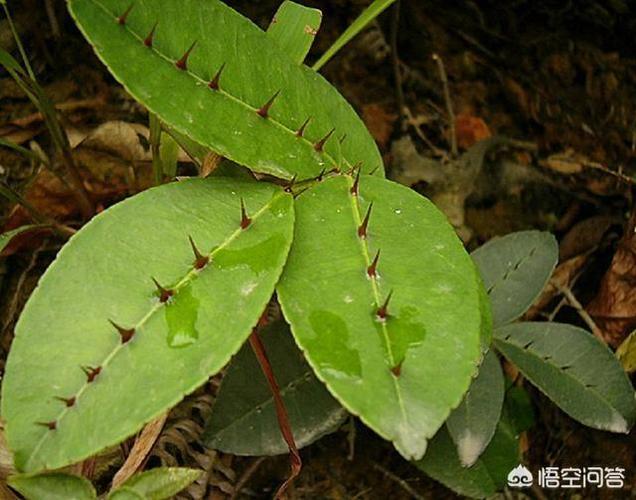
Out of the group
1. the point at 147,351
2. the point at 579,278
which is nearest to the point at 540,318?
the point at 579,278

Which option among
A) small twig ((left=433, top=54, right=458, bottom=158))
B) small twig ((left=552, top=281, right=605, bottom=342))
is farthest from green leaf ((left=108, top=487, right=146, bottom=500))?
small twig ((left=433, top=54, right=458, bottom=158))

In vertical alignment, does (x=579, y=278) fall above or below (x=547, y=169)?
below

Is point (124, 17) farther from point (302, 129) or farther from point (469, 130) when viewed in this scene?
point (469, 130)

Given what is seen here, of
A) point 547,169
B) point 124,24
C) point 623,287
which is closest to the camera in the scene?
point 124,24

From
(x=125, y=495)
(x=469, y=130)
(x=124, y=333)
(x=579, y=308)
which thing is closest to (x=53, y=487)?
(x=125, y=495)

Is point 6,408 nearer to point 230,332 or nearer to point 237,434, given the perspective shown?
point 230,332

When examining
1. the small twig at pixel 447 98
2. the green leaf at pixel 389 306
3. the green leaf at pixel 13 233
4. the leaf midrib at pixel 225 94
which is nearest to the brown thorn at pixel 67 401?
the green leaf at pixel 389 306

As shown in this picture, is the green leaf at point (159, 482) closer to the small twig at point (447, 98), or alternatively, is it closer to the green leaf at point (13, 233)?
the green leaf at point (13, 233)

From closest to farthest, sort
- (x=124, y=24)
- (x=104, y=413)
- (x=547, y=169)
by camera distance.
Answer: (x=104, y=413)
(x=124, y=24)
(x=547, y=169)
